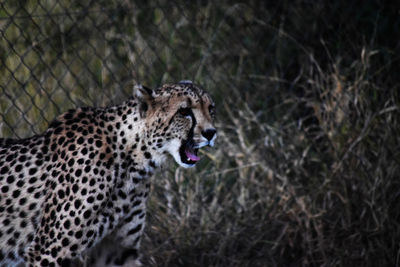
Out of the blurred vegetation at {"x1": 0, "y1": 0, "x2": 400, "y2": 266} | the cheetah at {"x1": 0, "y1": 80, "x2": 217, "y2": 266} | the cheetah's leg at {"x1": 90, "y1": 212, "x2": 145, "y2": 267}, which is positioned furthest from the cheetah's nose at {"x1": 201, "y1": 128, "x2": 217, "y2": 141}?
the blurred vegetation at {"x1": 0, "y1": 0, "x2": 400, "y2": 266}

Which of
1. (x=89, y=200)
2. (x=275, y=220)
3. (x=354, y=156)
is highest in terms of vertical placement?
(x=354, y=156)

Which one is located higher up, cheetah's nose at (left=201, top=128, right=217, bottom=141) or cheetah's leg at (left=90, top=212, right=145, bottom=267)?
cheetah's nose at (left=201, top=128, right=217, bottom=141)

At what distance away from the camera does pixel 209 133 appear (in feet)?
9.00

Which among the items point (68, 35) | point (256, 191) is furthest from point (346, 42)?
point (68, 35)

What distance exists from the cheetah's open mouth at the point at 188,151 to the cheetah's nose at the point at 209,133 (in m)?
0.08

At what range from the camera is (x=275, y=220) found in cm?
388

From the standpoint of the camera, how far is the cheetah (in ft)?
8.93

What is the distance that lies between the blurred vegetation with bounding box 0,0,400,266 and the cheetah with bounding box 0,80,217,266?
→ 600 mm

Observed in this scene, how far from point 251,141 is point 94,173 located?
76.7 inches

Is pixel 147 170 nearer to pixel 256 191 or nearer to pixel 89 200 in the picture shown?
pixel 89 200

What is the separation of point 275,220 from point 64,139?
1509mm

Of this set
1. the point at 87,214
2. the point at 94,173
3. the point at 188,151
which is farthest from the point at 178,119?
the point at 87,214

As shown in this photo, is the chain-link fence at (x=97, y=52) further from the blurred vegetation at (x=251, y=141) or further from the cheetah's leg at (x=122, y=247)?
the cheetah's leg at (x=122, y=247)

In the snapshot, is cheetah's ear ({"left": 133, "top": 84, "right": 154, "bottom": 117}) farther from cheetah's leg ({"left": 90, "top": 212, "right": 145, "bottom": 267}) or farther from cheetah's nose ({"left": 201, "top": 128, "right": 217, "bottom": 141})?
cheetah's leg ({"left": 90, "top": 212, "right": 145, "bottom": 267})
